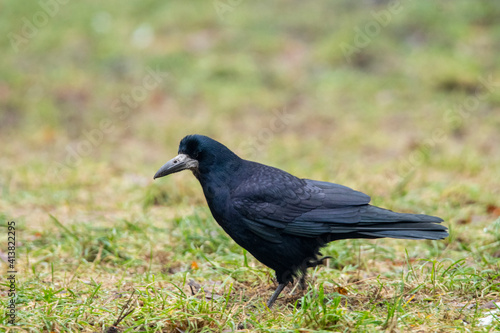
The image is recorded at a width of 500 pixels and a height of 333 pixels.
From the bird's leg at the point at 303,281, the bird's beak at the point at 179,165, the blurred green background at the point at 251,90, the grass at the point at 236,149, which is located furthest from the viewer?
the blurred green background at the point at 251,90

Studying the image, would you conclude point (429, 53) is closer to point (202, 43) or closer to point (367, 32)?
point (367, 32)

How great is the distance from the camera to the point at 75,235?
3.88m

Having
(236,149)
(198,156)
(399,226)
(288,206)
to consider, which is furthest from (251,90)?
(399,226)

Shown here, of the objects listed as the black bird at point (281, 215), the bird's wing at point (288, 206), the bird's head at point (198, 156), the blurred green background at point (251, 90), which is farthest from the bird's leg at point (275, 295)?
the blurred green background at point (251, 90)

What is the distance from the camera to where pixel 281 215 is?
303cm

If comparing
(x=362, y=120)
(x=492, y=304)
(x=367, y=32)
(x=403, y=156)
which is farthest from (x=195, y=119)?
(x=492, y=304)

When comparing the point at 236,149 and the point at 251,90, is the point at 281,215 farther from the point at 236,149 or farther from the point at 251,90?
A: the point at 251,90

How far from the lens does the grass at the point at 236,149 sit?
2.84m

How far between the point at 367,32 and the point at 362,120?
2287 mm

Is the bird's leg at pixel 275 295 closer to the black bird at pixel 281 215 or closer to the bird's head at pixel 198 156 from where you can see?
the black bird at pixel 281 215

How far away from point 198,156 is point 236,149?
375 cm

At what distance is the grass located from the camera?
9.32 ft

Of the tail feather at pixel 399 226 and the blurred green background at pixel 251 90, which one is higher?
the blurred green background at pixel 251 90

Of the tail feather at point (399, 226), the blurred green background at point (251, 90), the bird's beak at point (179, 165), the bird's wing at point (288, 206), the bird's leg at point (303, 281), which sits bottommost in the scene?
the bird's leg at point (303, 281)
